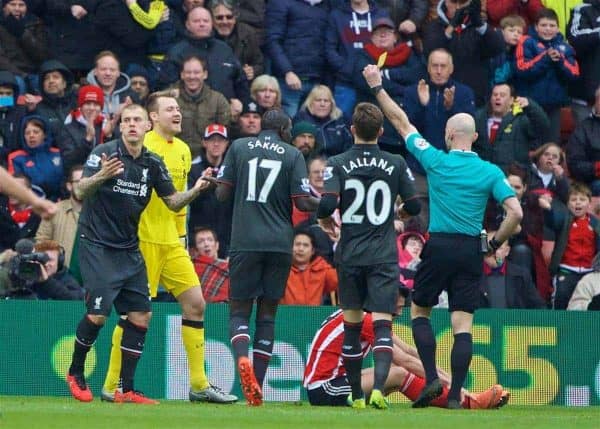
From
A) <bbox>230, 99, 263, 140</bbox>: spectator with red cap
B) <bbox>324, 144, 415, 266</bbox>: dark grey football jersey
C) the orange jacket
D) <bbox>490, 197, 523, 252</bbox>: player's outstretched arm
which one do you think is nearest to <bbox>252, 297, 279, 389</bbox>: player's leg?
<bbox>324, 144, 415, 266</bbox>: dark grey football jersey

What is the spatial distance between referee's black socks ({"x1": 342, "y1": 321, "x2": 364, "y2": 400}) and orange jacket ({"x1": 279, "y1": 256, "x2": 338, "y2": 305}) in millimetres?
4193

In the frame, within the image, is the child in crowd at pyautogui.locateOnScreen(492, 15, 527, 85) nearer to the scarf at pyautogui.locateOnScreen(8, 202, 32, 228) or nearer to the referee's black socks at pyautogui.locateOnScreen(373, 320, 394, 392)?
the scarf at pyautogui.locateOnScreen(8, 202, 32, 228)

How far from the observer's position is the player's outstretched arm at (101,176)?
1309 cm

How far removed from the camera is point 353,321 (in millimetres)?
13258

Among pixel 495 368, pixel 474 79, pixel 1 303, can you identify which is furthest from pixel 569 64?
pixel 1 303

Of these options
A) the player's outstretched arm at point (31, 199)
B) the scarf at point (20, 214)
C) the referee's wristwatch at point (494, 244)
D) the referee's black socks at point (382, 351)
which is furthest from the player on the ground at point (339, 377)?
the scarf at point (20, 214)

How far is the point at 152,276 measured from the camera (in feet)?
46.2

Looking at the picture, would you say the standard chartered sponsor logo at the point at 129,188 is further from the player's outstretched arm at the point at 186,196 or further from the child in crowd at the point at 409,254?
the child in crowd at the point at 409,254

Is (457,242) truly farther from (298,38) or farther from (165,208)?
(298,38)

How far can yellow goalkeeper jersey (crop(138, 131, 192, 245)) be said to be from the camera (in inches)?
556

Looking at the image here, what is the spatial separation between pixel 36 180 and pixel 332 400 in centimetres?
663

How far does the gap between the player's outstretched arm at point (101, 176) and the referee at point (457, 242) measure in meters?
2.58

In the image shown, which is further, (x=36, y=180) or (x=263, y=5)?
(x=263, y=5)

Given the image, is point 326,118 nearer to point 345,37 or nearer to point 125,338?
point 345,37
